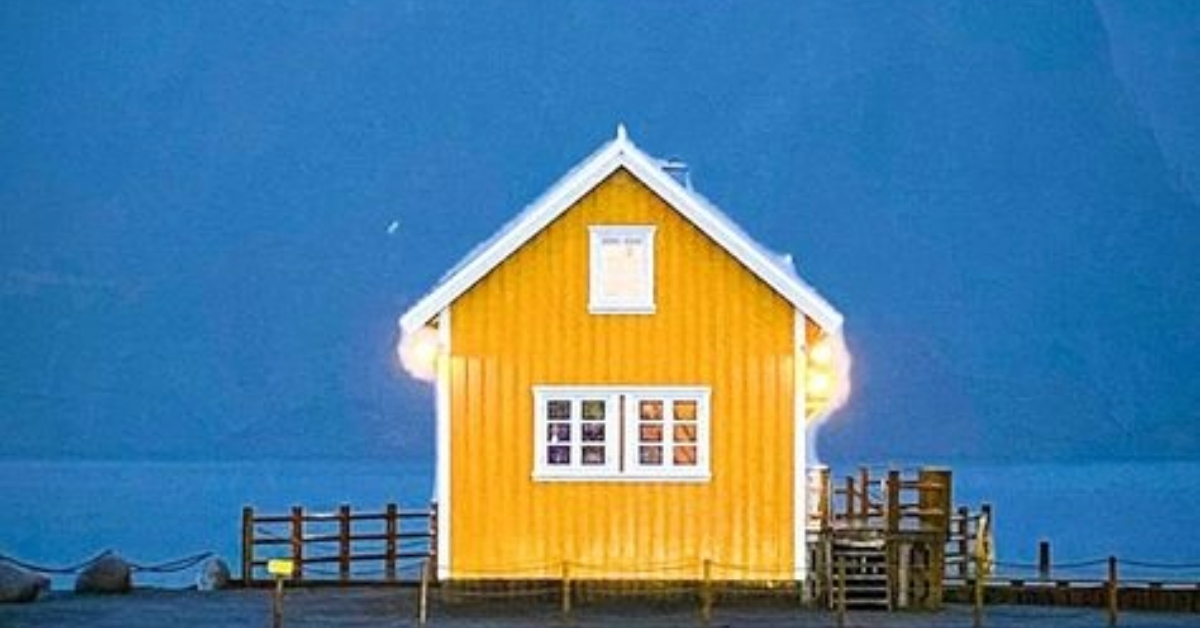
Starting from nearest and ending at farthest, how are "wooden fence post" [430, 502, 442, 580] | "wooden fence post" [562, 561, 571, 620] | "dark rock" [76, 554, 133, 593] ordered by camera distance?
1. "wooden fence post" [562, 561, 571, 620]
2. "wooden fence post" [430, 502, 442, 580]
3. "dark rock" [76, 554, 133, 593]

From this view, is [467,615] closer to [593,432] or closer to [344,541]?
[593,432]

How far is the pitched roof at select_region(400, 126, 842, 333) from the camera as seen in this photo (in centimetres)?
3391

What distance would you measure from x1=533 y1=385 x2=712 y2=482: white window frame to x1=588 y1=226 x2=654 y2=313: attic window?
1220 millimetres

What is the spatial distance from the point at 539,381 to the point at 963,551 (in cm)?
896

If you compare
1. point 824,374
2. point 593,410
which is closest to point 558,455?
point 593,410

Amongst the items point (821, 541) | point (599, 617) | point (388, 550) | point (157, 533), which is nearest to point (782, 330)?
point (821, 541)

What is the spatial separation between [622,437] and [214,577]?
8991 millimetres

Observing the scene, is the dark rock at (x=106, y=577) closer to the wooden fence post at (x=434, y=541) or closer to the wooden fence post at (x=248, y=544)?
the wooden fence post at (x=248, y=544)

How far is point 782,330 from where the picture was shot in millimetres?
34312

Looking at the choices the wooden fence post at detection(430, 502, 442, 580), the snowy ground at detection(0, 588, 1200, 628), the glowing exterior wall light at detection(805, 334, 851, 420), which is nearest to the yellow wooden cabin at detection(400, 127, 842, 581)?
A: the snowy ground at detection(0, 588, 1200, 628)

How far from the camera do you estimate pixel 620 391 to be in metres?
34.2

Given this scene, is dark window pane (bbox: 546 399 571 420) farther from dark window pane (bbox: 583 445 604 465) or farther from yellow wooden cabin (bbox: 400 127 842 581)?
dark window pane (bbox: 583 445 604 465)

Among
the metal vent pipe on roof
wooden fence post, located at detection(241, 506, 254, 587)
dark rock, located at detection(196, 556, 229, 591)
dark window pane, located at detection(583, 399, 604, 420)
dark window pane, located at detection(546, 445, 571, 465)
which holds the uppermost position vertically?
the metal vent pipe on roof

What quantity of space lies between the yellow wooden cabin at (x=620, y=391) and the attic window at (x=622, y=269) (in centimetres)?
2
